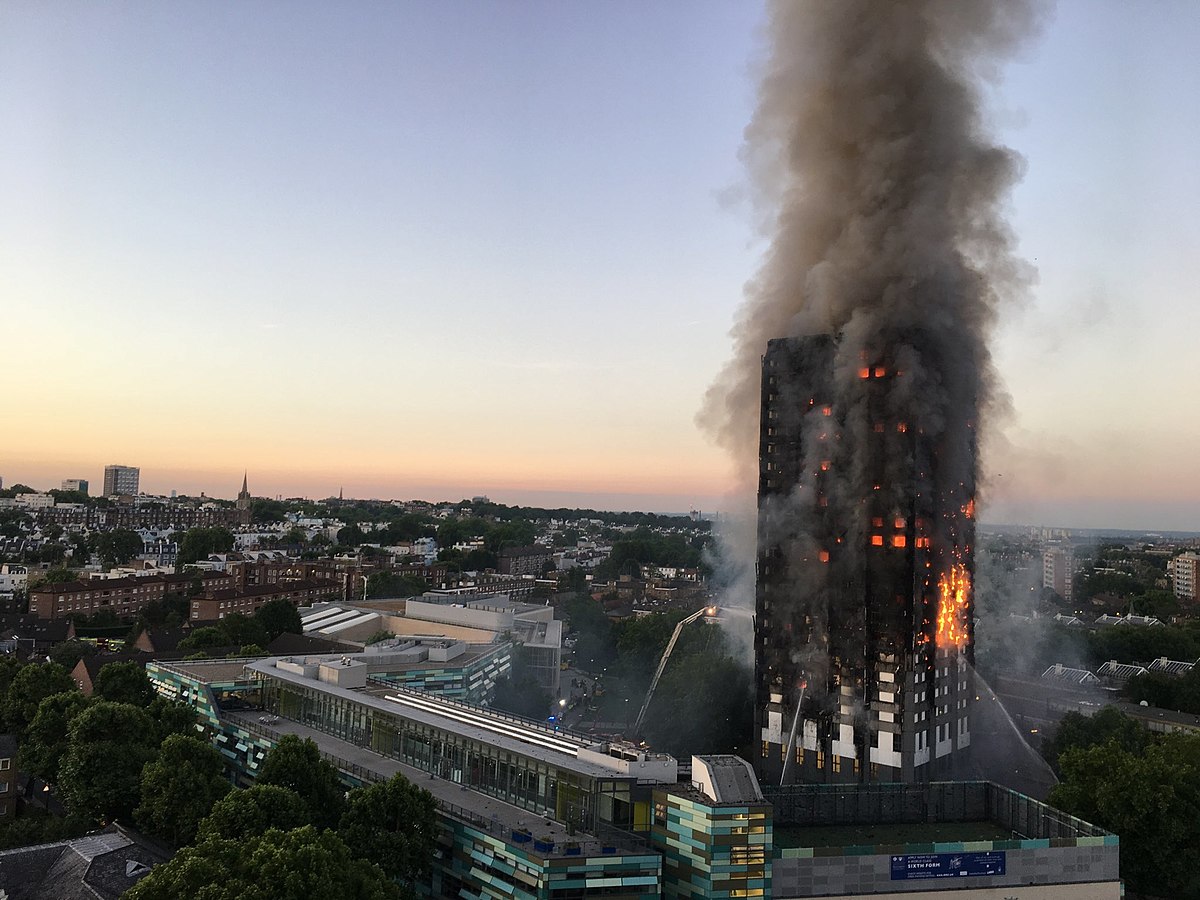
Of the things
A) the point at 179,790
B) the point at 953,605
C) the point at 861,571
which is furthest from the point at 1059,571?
the point at 179,790

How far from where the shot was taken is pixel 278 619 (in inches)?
3479

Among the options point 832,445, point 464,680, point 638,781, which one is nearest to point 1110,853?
point 638,781

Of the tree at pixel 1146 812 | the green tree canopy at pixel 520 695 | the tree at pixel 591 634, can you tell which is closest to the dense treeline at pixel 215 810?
the green tree canopy at pixel 520 695

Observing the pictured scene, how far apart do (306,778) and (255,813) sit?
13.5 feet

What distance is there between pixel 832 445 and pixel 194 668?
40.0 m

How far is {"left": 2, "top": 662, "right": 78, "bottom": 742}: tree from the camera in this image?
182ft

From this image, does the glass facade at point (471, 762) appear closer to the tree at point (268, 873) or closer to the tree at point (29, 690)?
the tree at point (268, 873)

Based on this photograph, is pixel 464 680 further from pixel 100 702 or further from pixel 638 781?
pixel 638 781

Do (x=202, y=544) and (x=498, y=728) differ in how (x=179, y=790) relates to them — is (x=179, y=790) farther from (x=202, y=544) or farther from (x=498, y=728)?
(x=202, y=544)

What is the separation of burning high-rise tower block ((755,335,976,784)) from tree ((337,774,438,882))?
27.1 m

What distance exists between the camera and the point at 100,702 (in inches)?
1866

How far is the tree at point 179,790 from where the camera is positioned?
3822 cm

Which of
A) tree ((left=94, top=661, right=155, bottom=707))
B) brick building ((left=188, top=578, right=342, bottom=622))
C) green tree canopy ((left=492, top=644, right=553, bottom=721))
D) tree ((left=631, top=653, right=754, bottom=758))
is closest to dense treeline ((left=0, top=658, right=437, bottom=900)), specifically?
tree ((left=94, top=661, right=155, bottom=707))

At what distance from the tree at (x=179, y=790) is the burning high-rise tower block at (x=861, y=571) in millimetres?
30785
